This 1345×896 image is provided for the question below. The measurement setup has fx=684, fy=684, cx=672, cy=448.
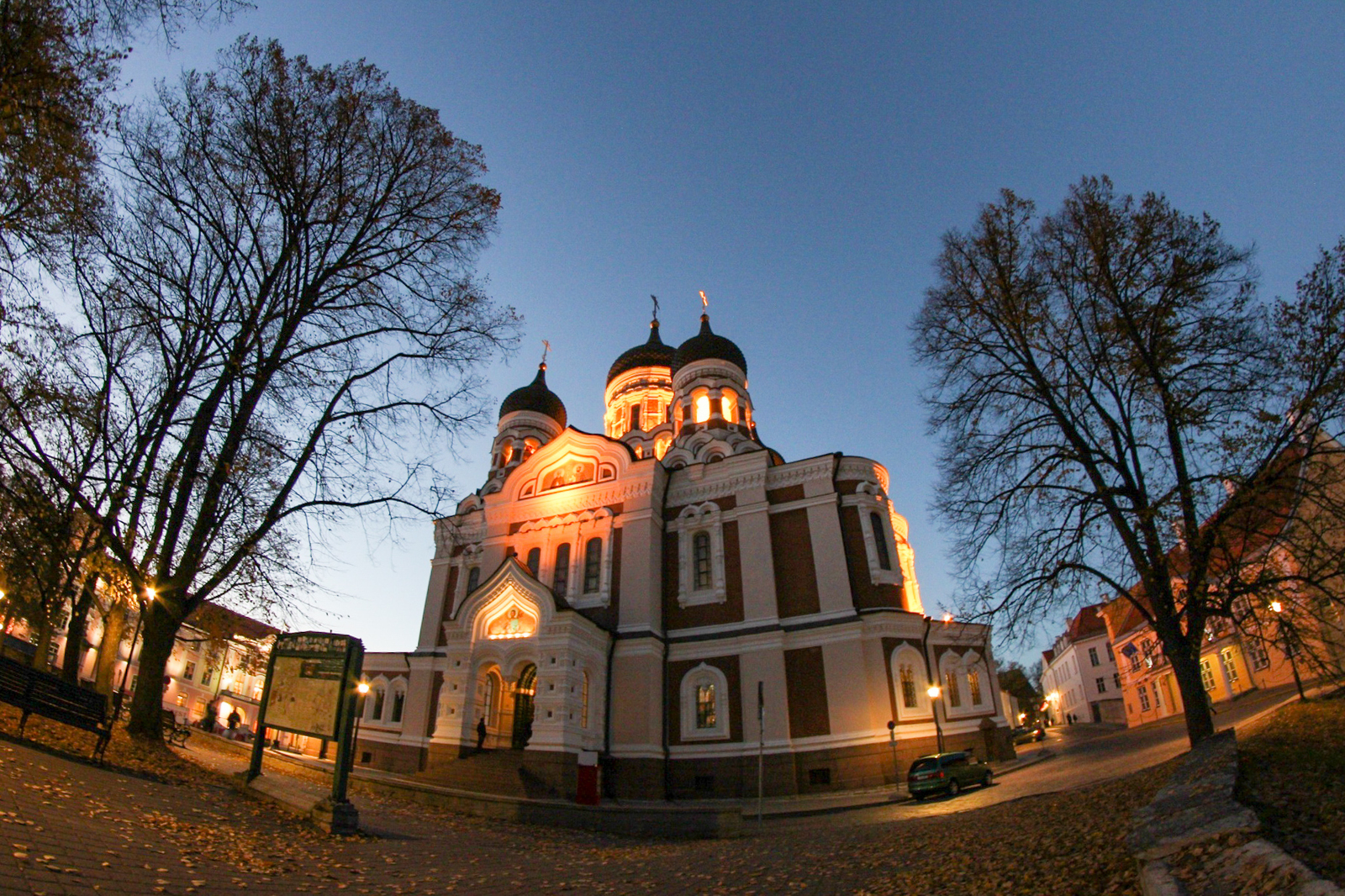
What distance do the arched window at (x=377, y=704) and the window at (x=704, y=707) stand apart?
13.2 m

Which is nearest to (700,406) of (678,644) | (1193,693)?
(678,644)

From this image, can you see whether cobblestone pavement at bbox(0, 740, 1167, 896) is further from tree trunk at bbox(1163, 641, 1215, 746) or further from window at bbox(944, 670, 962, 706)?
window at bbox(944, 670, 962, 706)

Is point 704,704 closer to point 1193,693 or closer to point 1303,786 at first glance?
point 1193,693

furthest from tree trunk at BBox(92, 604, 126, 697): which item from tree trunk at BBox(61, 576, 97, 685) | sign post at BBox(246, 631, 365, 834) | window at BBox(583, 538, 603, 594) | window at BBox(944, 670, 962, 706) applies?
window at BBox(944, 670, 962, 706)

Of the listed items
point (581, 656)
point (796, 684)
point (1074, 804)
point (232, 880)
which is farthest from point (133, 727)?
point (796, 684)

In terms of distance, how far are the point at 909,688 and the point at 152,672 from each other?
19.3 m

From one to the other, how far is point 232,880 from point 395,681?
22.8 meters

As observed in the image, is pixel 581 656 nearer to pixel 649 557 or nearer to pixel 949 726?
pixel 649 557

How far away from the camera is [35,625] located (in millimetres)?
17750

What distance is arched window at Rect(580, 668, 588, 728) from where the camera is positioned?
20.7 meters

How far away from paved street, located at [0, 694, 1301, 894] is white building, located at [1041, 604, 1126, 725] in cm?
5047

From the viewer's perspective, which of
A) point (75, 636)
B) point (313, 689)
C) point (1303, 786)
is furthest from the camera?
point (75, 636)

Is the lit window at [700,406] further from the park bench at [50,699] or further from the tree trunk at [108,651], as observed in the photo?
the park bench at [50,699]

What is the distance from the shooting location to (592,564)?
25312 millimetres
